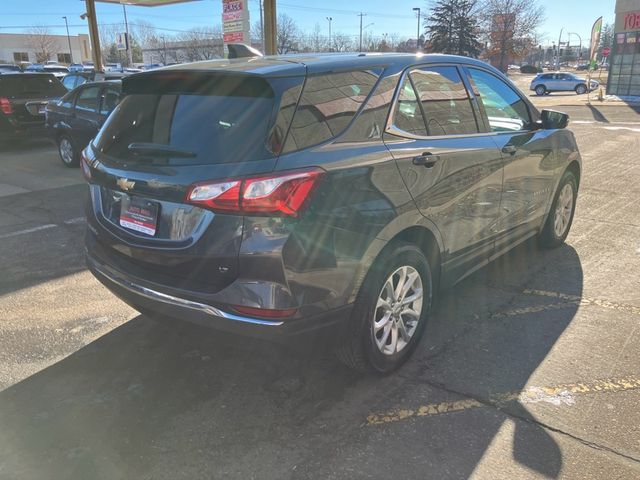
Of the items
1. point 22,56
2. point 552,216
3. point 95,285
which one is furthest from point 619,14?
point 22,56

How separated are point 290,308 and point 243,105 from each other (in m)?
1.03

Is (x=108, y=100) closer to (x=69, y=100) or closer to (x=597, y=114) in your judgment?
(x=69, y=100)

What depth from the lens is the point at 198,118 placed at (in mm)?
2760

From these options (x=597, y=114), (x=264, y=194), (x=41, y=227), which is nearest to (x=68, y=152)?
(x=41, y=227)

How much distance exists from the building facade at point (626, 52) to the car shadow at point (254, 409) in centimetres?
3135

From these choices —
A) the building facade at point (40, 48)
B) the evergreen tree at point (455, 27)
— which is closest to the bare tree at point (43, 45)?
the building facade at point (40, 48)

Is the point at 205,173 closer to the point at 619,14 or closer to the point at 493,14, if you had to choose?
the point at 619,14

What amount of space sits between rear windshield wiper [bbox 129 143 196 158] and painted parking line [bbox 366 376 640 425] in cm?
165

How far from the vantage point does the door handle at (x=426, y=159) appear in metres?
3.07

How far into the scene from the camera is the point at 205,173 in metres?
2.51

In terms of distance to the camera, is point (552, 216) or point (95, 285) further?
point (552, 216)

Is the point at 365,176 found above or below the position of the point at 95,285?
above

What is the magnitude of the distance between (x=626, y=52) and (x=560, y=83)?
1032cm

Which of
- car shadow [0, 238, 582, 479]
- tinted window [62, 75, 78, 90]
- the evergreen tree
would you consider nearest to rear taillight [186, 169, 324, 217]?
car shadow [0, 238, 582, 479]
